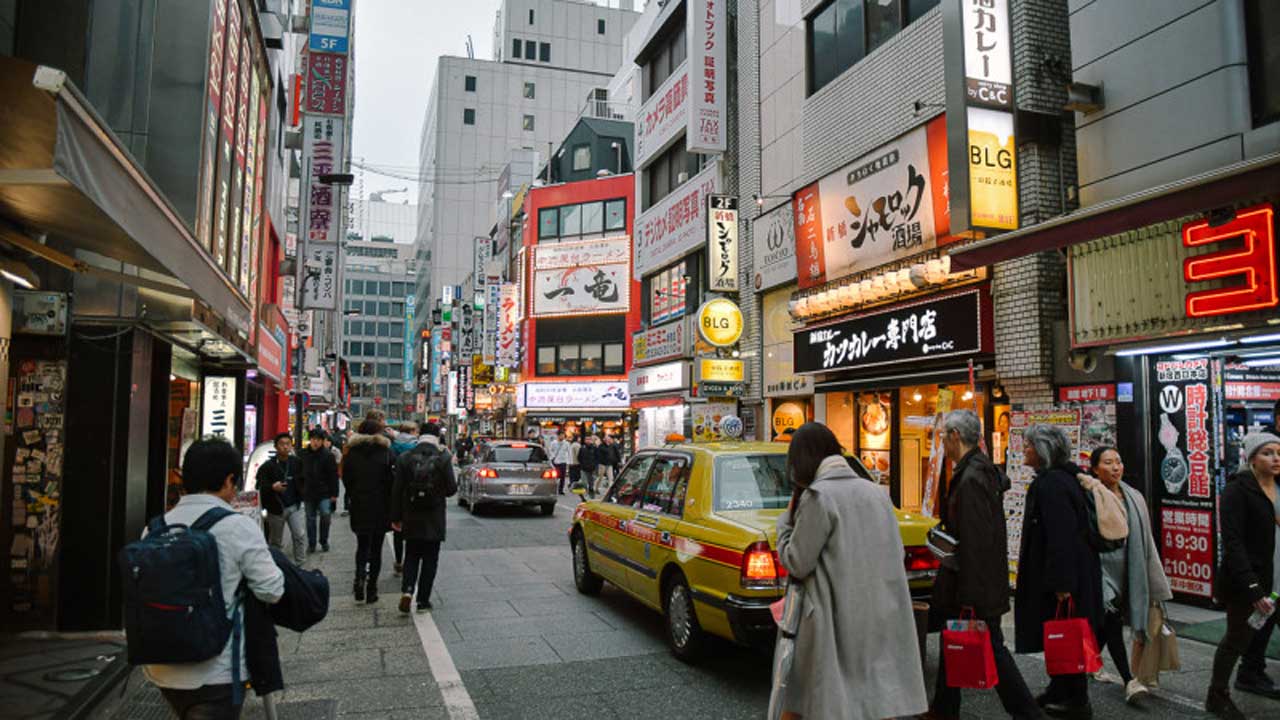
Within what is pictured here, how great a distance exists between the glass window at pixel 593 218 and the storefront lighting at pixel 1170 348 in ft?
109

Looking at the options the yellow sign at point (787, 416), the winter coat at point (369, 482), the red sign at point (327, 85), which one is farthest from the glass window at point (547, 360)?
the winter coat at point (369, 482)

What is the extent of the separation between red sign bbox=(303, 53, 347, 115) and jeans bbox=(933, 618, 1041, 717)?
65.6 ft

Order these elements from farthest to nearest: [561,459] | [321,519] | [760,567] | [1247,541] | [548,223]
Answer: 1. [548,223]
2. [561,459]
3. [321,519]
4. [760,567]
5. [1247,541]

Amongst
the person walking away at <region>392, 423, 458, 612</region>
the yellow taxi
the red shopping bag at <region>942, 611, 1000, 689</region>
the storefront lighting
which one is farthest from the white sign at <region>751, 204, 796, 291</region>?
the red shopping bag at <region>942, 611, 1000, 689</region>

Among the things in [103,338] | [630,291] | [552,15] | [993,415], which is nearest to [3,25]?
[103,338]

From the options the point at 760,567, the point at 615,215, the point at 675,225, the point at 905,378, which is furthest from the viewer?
the point at 615,215

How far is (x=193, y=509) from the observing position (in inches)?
129

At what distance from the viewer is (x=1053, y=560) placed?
5.04 meters

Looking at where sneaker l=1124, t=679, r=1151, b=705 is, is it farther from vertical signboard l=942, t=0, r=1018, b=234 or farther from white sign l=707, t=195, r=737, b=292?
white sign l=707, t=195, r=737, b=292

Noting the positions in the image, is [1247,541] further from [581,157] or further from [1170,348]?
[581,157]

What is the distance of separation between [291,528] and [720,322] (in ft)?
31.3

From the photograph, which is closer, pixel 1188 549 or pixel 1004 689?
pixel 1004 689

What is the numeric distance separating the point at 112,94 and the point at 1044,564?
9314mm

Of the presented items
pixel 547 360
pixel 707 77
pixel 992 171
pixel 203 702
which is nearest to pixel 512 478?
pixel 707 77
